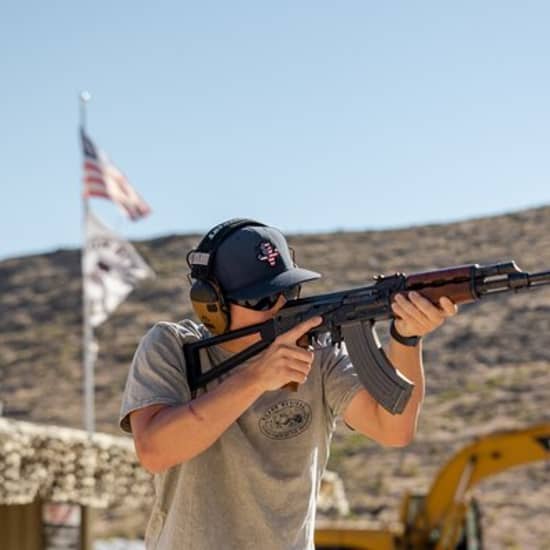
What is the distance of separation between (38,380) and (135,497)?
31.8 m

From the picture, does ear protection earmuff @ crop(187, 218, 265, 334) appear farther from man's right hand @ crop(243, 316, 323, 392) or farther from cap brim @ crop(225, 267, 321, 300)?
man's right hand @ crop(243, 316, 323, 392)

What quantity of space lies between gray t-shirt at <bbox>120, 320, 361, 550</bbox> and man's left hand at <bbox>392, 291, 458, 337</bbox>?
0.88 feet

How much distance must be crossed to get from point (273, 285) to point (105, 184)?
52.1ft

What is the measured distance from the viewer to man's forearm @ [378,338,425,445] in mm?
4340

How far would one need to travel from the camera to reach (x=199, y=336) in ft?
14.6

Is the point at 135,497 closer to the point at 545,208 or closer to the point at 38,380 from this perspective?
the point at 38,380

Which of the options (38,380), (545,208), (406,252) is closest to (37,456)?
(38,380)

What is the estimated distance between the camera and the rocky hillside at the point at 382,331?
34781mm

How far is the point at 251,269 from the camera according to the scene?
4.32 m

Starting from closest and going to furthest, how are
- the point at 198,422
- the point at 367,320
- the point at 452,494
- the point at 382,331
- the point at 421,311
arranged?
the point at 198,422 < the point at 421,311 < the point at 367,320 < the point at 452,494 < the point at 382,331

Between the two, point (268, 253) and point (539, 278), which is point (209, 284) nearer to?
point (268, 253)

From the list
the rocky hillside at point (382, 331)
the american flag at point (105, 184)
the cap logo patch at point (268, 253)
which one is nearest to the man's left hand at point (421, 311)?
the cap logo patch at point (268, 253)

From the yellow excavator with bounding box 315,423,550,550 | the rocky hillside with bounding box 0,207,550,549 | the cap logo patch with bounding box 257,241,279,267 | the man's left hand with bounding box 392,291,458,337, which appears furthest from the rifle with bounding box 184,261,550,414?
the rocky hillside with bounding box 0,207,550,549

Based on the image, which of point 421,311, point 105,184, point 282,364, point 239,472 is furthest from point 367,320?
point 105,184
